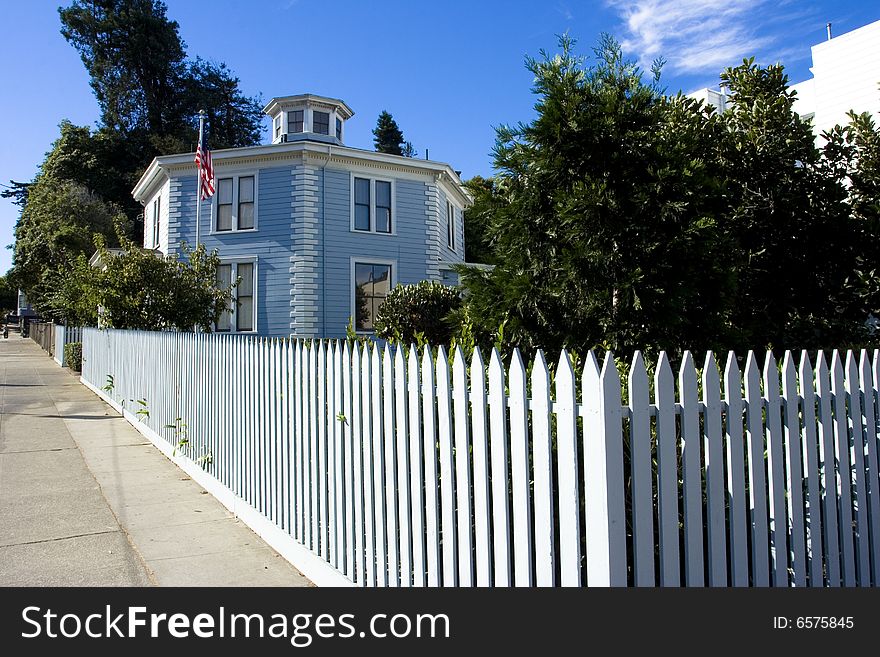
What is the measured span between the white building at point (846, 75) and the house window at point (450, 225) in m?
9.36

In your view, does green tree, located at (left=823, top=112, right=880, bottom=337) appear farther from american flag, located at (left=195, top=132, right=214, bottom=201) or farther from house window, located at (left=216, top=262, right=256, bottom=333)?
house window, located at (left=216, top=262, right=256, bottom=333)

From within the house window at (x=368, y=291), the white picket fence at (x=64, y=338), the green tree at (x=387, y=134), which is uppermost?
the green tree at (x=387, y=134)

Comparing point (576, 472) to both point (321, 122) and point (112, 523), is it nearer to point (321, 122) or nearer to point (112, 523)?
point (112, 523)

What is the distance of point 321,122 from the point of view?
25.1m

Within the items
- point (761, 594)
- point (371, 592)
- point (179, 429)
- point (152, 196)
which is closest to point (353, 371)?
point (371, 592)

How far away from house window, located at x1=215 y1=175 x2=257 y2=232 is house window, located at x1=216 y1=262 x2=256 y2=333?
1265 mm

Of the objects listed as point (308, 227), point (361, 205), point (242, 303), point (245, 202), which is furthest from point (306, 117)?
point (242, 303)

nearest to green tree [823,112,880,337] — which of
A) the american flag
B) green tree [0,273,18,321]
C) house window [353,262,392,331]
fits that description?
house window [353,262,392,331]

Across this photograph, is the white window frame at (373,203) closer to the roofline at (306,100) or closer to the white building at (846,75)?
the roofline at (306,100)

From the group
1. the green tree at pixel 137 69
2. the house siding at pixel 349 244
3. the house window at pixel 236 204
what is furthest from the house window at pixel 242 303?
the green tree at pixel 137 69

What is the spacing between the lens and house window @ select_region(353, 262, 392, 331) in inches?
834

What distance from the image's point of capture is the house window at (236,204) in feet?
69.6

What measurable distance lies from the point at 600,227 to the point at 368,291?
50.8 ft

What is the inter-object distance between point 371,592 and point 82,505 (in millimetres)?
4030
